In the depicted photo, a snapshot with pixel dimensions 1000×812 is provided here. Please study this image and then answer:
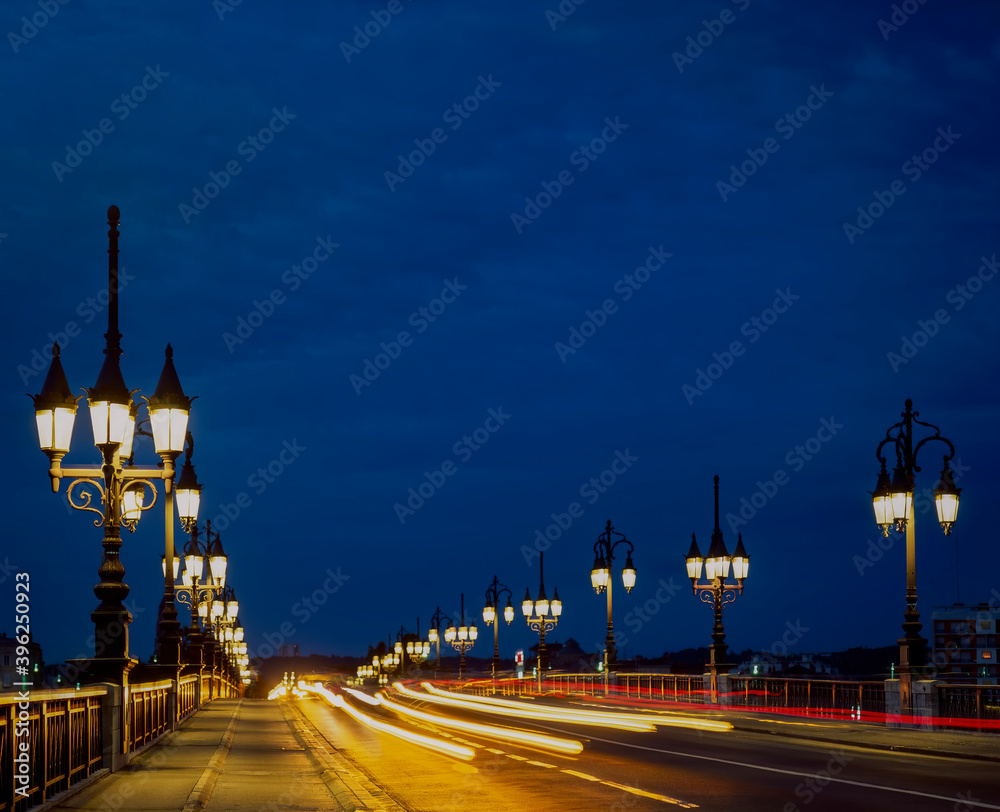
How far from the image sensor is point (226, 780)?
1681 cm

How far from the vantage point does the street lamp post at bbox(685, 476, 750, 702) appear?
3853cm

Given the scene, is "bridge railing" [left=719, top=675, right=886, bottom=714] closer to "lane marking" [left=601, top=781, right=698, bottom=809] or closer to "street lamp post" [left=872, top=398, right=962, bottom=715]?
"street lamp post" [left=872, top=398, right=962, bottom=715]

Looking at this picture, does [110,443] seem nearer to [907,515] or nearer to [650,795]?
[650,795]

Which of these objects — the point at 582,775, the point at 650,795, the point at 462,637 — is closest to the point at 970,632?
the point at 462,637

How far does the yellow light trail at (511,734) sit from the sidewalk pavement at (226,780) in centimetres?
460

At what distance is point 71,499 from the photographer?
18.0m

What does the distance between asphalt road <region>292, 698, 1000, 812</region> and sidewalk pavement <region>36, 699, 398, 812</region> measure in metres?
0.74

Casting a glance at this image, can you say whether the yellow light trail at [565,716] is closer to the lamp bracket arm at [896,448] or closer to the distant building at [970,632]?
the lamp bracket arm at [896,448]

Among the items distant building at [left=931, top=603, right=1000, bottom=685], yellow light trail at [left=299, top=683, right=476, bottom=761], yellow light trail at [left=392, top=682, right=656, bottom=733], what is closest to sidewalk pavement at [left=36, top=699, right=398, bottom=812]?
yellow light trail at [left=299, top=683, right=476, bottom=761]

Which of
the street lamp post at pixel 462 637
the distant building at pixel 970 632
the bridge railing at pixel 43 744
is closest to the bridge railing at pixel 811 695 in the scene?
the bridge railing at pixel 43 744

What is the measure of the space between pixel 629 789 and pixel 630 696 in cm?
3311

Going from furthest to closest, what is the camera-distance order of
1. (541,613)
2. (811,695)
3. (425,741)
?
(541,613)
(811,695)
(425,741)

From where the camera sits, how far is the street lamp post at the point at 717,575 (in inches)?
1517

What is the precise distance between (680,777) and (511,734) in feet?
38.7
